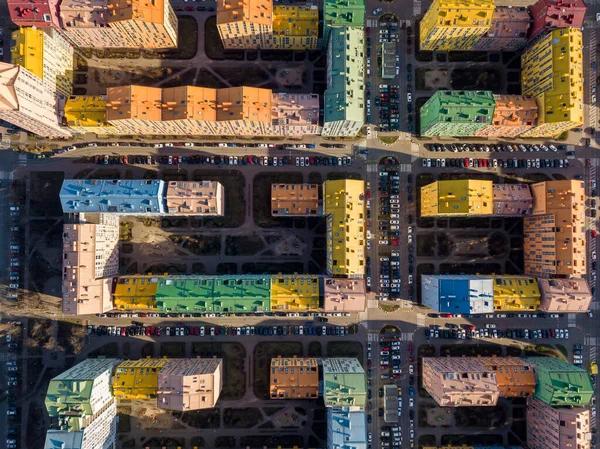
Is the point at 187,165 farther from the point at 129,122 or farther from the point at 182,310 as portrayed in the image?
the point at 182,310

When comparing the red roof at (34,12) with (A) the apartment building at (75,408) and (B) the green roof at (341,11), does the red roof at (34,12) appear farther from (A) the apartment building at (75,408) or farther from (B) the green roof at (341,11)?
(A) the apartment building at (75,408)

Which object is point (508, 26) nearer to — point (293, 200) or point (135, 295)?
point (293, 200)

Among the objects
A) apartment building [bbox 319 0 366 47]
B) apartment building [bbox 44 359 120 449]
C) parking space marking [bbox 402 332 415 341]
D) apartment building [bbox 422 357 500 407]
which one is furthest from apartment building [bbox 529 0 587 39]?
apartment building [bbox 44 359 120 449]

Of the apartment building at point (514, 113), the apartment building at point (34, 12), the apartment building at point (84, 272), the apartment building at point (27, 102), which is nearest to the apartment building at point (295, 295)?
the apartment building at point (84, 272)

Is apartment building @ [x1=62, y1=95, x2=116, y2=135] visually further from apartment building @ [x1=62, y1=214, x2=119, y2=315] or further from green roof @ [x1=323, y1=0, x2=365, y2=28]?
green roof @ [x1=323, y1=0, x2=365, y2=28]

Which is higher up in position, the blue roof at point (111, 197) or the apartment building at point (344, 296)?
the blue roof at point (111, 197)

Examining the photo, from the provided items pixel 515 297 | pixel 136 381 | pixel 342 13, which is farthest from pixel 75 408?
pixel 342 13

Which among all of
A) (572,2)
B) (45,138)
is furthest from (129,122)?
(572,2)

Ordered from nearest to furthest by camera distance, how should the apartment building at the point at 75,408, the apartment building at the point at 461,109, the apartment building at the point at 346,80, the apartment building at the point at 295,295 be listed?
1. the apartment building at the point at 75,408
2. the apartment building at the point at 346,80
3. the apartment building at the point at 461,109
4. the apartment building at the point at 295,295
